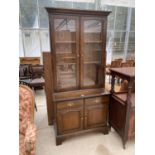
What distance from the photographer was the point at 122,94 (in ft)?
7.97

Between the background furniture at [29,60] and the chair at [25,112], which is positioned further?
the background furniture at [29,60]

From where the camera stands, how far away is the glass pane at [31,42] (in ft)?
19.5

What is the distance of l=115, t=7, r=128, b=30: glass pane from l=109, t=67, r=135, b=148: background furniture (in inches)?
206

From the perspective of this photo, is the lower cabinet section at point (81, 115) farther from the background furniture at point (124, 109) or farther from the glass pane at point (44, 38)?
the glass pane at point (44, 38)

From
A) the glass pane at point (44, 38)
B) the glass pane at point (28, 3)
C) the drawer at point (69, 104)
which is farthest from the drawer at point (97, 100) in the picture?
the glass pane at point (28, 3)

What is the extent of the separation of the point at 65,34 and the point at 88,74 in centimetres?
78

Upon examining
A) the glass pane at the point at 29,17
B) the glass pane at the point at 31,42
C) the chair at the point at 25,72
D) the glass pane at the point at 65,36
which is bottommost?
the chair at the point at 25,72

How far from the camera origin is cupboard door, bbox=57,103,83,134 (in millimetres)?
2215

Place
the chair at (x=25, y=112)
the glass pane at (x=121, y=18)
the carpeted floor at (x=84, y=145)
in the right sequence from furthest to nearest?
the glass pane at (x=121, y=18), the carpeted floor at (x=84, y=145), the chair at (x=25, y=112)

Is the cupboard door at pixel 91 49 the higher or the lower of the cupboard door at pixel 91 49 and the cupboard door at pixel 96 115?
the higher

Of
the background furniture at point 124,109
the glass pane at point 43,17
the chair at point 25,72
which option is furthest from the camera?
the glass pane at point 43,17

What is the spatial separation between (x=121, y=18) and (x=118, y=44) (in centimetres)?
120
